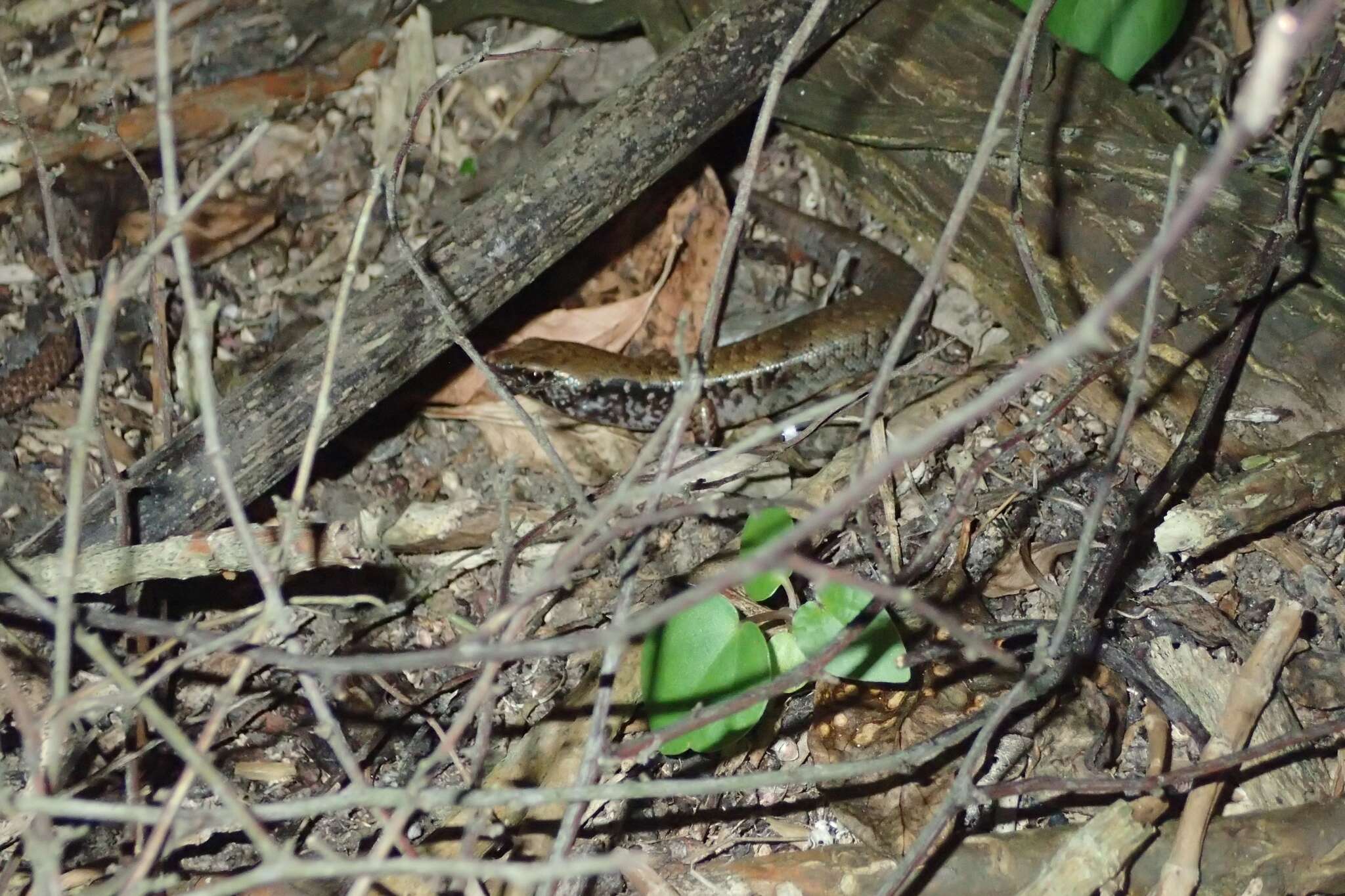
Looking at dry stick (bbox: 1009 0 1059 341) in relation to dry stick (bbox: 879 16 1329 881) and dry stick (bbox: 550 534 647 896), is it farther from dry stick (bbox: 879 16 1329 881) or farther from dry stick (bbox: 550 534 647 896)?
dry stick (bbox: 550 534 647 896)

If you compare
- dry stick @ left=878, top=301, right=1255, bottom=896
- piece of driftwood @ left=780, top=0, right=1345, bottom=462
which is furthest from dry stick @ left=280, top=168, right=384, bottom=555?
piece of driftwood @ left=780, top=0, right=1345, bottom=462

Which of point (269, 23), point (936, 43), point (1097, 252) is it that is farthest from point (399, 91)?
point (1097, 252)

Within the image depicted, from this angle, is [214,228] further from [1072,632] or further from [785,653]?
[1072,632]

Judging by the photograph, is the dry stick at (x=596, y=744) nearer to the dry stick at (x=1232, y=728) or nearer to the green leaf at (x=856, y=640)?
the green leaf at (x=856, y=640)

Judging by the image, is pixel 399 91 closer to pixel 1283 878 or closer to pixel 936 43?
pixel 936 43

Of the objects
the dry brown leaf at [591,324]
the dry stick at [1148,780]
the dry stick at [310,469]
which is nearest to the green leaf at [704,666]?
the dry stick at [1148,780]

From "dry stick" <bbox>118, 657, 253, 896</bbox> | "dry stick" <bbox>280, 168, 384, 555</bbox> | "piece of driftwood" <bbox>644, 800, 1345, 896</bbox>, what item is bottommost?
"piece of driftwood" <bbox>644, 800, 1345, 896</bbox>

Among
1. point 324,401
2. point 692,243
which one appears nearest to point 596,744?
point 324,401
